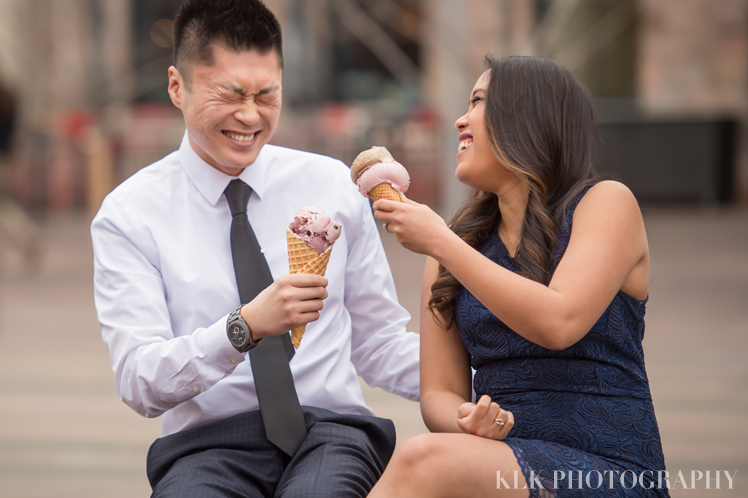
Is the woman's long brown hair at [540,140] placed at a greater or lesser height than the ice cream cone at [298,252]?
greater

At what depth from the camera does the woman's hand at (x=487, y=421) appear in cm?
213

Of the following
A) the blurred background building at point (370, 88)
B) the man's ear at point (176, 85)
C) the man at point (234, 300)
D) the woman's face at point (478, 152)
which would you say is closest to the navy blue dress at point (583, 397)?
the woman's face at point (478, 152)

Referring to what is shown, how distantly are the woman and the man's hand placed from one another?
256 mm

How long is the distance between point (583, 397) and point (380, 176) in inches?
31.3

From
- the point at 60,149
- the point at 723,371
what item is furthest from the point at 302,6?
the point at 723,371

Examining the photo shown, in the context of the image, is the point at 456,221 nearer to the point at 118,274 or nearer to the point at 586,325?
the point at 586,325

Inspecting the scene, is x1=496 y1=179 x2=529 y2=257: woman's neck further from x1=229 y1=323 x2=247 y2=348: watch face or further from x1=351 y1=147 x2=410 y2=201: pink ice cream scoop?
x1=229 y1=323 x2=247 y2=348: watch face

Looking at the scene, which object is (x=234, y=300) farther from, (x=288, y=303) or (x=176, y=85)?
(x=176, y=85)

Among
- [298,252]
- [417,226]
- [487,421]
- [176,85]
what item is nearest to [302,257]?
[298,252]

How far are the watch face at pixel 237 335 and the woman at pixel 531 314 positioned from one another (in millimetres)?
472

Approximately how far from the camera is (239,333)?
229 cm

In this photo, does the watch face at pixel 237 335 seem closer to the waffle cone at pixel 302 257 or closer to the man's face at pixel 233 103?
the waffle cone at pixel 302 257

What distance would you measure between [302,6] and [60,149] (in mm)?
5806

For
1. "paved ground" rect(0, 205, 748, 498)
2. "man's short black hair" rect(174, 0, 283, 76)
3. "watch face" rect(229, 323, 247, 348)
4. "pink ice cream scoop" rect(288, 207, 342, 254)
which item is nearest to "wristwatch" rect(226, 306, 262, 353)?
"watch face" rect(229, 323, 247, 348)
